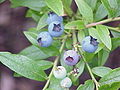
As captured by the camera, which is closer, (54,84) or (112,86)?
(112,86)

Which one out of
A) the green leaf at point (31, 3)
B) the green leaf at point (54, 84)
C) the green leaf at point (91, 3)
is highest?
the green leaf at point (31, 3)

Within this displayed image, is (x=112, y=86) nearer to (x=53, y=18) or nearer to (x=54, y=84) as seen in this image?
(x=54, y=84)

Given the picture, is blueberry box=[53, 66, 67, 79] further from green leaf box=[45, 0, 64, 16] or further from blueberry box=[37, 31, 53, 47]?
green leaf box=[45, 0, 64, 16]

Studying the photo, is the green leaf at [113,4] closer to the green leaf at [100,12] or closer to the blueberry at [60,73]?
the green leaf at [100,12]

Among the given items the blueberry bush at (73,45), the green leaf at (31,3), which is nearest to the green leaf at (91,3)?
the blueberry bush at (73,45)

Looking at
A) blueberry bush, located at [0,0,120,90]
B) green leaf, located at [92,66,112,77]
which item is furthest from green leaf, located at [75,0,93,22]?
green leaf, located at [92,66,112,77]

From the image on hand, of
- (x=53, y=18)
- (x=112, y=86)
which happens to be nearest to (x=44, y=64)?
(x=53, y=18)

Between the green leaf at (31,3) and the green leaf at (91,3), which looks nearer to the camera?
the green leaf at (91,3)
